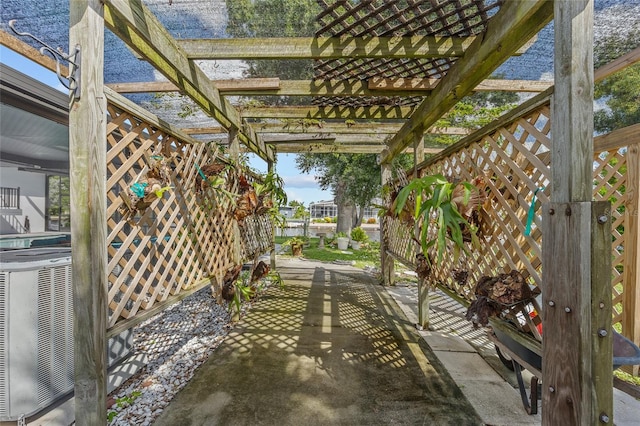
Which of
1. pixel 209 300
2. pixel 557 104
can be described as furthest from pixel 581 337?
pixel 209 300

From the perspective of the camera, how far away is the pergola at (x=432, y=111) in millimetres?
1090

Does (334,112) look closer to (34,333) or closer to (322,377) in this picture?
(322,377)

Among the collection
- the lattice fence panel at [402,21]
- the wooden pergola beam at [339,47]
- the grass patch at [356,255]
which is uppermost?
the lattice fence panel at [402,21]

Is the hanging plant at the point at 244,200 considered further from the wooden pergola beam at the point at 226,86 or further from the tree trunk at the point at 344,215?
the tree trunk at the point at 344,215

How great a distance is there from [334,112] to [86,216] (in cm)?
283

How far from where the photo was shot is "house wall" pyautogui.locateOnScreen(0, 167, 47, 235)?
5781 mm

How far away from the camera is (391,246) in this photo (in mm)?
4461

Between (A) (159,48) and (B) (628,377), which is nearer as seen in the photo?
(A) (159,48)

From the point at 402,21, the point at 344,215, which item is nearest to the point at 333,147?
the point at 402,21

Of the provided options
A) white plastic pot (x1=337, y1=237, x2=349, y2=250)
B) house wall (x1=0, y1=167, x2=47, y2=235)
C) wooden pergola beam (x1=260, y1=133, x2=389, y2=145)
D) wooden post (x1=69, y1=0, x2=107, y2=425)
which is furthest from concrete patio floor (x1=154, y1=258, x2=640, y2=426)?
house wall (x1=0, y1=167, x2=47, y2=235)

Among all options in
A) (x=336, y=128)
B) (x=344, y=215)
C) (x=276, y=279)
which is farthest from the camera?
(x=344, y=215)

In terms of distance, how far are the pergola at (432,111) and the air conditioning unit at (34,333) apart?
13.6 inches

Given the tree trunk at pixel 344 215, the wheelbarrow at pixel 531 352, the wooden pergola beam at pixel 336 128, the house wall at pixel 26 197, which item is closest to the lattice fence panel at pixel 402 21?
the wooden pergola beam at pixel 336 128

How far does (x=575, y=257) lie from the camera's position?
110 centimetres
